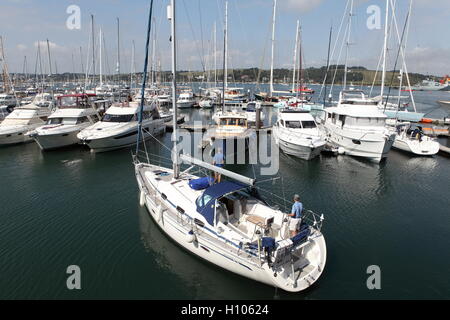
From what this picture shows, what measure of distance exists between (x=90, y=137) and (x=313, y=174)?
18470mm

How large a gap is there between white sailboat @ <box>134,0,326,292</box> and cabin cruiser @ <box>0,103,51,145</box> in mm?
22188

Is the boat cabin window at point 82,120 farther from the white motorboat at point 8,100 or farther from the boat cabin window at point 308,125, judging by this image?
the white motorboat at point 8,100

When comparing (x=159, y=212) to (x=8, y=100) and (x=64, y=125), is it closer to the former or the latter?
(x=64, y=125)

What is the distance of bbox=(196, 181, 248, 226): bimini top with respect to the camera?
1020cm

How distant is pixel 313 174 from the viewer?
20.8m

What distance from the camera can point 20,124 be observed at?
1136 inches

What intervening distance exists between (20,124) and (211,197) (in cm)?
2798

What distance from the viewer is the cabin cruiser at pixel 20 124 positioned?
2713 cm

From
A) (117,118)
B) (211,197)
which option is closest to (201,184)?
(211,197)

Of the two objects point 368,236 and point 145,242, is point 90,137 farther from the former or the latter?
point 368,236

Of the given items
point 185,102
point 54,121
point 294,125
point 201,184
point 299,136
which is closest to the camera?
point 201,184

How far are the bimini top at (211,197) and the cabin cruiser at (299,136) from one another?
44.0 ft

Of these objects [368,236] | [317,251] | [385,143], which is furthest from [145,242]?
[385,143]

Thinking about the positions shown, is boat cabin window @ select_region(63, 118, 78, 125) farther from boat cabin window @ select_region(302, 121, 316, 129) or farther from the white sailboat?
boat cabin window @ select_region(302, 121, 316, 129)
